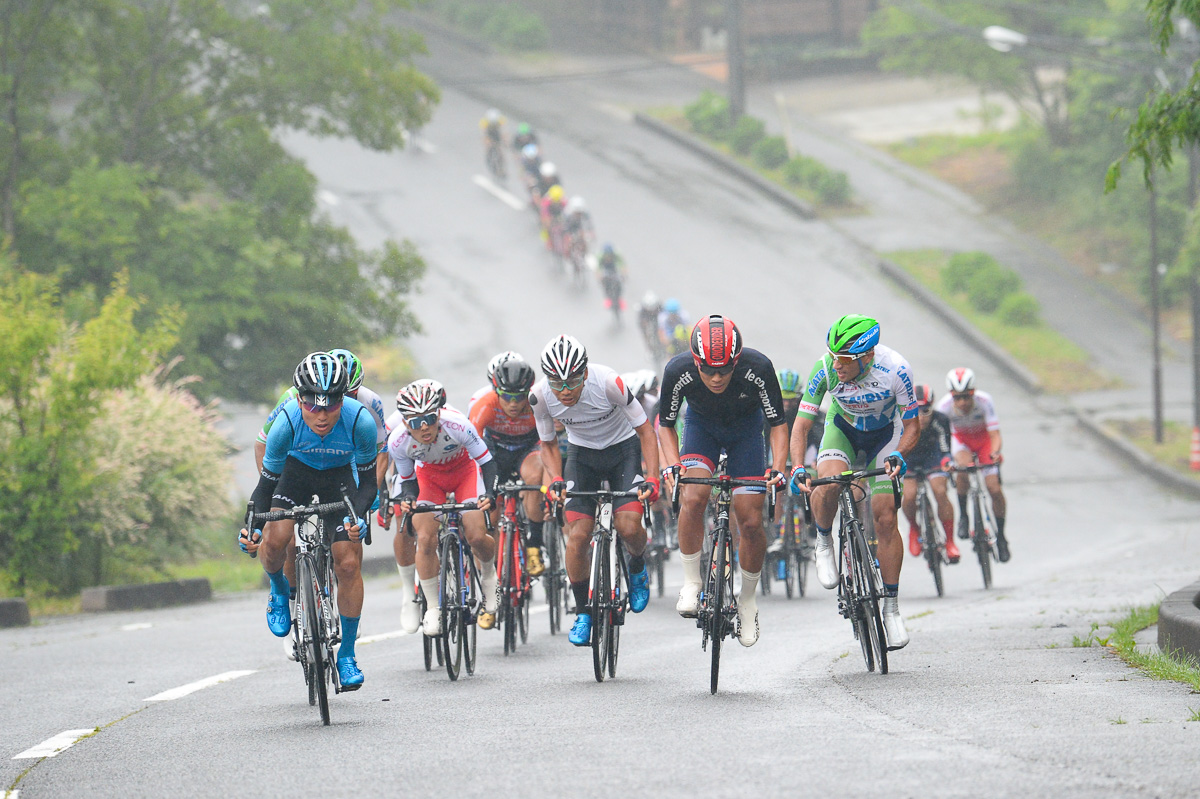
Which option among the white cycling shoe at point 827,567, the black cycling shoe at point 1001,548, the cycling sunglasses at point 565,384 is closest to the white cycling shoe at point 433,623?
the cycling sunglasses at point 565,384

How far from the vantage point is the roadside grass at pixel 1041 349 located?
112 ft

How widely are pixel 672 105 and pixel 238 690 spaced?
44147mm

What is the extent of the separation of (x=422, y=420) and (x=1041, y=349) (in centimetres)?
2737

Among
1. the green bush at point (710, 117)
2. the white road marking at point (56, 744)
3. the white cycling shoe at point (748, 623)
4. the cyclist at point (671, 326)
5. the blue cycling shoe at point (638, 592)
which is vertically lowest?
the white road marking at point (56, 744)

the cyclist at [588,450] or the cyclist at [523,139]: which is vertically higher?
the cyclist at [523,139]

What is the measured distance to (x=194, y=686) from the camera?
1039cm

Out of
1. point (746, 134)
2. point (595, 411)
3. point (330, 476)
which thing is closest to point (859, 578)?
point (595, 411)

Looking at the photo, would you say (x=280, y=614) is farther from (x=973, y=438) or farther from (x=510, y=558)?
(x=973, y=438)

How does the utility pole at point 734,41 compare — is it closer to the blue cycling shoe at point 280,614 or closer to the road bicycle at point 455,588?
the road bicycle at point 455,588

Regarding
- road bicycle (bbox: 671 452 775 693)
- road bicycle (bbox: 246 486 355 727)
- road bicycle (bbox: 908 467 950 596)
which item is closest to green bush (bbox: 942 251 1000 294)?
road bicycle (bbox: 908 467 950 596)

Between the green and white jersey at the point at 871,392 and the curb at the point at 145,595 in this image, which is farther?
the curb at the point at 145,595

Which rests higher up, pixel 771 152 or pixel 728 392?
pixel 771 152

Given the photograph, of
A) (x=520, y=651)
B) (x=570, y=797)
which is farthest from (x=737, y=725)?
(x=520, y=651)

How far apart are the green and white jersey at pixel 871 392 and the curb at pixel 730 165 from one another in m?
34.0
